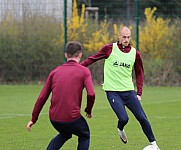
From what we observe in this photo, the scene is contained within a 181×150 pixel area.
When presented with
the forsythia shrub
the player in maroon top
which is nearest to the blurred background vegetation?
the forsythia shrub

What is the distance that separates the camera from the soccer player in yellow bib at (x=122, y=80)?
33.2 feet

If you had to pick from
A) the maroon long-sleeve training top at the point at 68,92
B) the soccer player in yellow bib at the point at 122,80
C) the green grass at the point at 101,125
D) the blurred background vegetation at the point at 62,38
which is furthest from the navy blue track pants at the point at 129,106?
the blurred background vegetation at the point at 62,38

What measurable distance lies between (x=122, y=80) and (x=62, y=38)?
14.5m

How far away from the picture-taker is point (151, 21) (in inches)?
975

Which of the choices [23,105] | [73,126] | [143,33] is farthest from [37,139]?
[143,33]

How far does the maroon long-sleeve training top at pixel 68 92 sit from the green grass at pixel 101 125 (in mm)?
2626

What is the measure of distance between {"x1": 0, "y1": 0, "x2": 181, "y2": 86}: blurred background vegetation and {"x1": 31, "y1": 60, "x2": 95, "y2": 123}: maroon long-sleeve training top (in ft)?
52.7

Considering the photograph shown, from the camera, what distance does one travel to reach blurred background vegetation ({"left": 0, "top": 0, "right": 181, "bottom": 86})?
24.1 metres

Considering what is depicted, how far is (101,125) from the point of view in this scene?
13.5m

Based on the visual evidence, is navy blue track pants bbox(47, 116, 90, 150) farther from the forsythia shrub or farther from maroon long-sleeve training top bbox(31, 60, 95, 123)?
the forsythia shrub

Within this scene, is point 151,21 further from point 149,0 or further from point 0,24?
point 0,24

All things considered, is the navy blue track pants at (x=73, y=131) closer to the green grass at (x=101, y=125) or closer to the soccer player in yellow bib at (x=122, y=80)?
the soccer player in yellow bib at (x=122, y=80)

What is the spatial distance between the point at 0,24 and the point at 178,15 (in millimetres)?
6581

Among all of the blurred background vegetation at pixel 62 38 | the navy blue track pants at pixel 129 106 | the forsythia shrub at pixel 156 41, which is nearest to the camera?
the navy blue track pants at pixel 129 106
